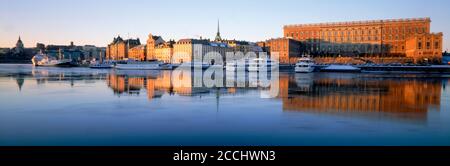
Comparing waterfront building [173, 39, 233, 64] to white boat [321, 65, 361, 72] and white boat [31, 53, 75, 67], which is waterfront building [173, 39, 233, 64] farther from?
white boat [321, 65, 361, 72]

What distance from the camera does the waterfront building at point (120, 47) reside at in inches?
6810

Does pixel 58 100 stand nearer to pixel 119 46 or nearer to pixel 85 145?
pixel 85 145

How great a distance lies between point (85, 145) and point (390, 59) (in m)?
92.5

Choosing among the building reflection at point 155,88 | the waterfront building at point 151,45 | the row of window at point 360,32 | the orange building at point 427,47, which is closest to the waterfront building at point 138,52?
the waterfront building at point 151,45

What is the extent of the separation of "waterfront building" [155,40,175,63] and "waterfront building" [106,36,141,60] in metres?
26.9

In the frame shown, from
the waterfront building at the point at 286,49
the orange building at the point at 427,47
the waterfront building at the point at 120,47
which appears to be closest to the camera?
the orange building at the point at 427,47

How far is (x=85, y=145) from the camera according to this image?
9375 millimetres

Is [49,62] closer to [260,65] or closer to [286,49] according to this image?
[286,49]

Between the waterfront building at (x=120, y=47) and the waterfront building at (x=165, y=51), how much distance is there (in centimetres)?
2691

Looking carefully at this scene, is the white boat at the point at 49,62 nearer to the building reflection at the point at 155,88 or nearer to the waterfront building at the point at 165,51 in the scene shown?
the waterfront building at the point at 165,51

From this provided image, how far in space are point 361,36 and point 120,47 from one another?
4404 inches

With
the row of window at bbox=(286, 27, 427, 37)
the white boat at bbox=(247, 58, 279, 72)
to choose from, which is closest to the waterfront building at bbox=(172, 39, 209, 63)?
the row of window at bbox=(286, 27, 427, 37)

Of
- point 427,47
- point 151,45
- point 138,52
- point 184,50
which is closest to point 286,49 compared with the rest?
point 427,47
